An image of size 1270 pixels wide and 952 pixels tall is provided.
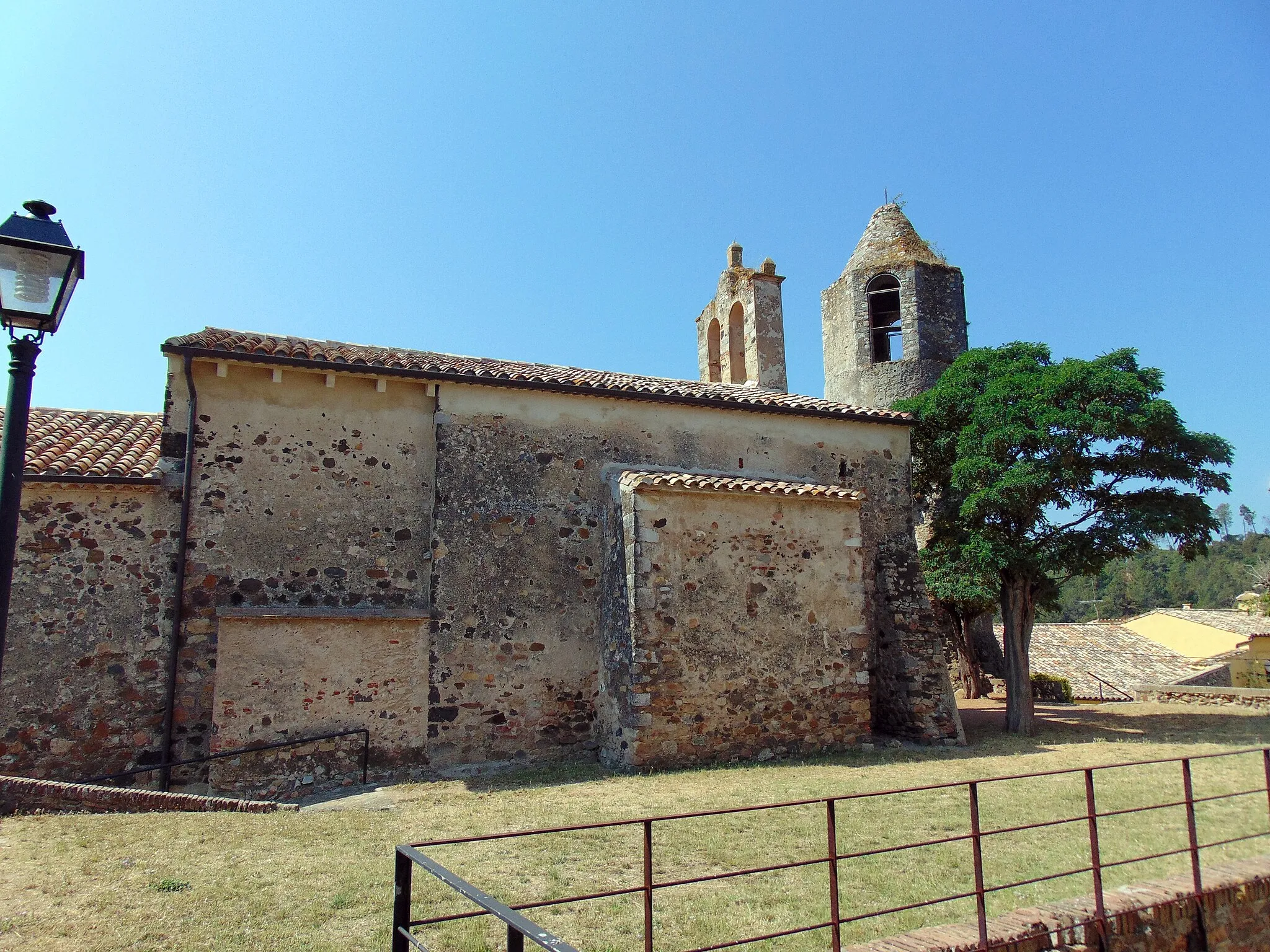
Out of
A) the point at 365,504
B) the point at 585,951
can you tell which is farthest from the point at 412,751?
the point at 585,951

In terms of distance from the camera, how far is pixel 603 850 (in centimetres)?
654

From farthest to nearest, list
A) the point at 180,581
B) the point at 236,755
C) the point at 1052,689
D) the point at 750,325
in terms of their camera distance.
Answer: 1. the point at 1052,689
2. the point at 750,325
3. the point at 180,581
4. the point at 236,755

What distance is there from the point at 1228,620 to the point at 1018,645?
81.7 ft

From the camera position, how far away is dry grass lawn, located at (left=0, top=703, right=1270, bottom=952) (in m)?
4.80

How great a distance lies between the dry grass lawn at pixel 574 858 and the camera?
4797 mm

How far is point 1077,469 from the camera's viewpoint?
13805 millimetres

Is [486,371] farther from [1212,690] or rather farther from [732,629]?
[1212,690]

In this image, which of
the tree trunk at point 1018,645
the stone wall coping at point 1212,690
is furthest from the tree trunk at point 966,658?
the tree trunk at point 1018,645

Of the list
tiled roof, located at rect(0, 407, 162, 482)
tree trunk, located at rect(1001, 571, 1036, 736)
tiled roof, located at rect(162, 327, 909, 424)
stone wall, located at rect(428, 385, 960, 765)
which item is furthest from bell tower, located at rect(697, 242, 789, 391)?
tiled roof, located at rect(0, 407, 162, 482)

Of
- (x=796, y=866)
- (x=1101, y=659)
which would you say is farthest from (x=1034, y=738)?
(x=1101, y=659)

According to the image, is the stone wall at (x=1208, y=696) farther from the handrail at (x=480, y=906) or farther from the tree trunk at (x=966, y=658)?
the handrail at (x=480, y=906)

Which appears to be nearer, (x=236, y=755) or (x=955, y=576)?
(x=236, y=755)

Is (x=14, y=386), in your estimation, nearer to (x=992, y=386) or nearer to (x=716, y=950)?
(x=716, y=950)

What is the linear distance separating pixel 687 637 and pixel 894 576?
4780 mm
